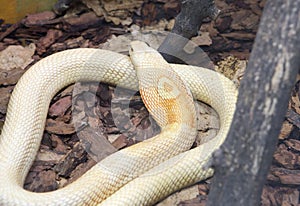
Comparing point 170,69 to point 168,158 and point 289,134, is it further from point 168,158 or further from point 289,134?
point 289,134

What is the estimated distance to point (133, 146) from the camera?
341 centimetres

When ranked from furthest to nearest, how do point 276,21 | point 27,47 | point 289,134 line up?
1. point 27,47
2. point 289,134
3. point 276,21

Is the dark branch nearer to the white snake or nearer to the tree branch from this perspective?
the white snake

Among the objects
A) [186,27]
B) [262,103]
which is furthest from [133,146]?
[262,103]

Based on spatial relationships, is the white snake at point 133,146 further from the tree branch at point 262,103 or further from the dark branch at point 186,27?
the tree branch at point 262,103

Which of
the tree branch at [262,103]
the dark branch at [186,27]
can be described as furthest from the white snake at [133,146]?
the tree branch at [262,103]

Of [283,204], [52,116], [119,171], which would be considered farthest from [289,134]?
[52,116]

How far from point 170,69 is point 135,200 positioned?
1201 mm

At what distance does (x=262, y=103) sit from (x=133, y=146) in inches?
55.2

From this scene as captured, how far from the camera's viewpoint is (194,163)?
3324 millimetres

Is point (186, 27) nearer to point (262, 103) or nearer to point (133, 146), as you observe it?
point (133, 146)

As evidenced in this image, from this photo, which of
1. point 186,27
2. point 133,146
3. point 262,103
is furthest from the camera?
point 186,27

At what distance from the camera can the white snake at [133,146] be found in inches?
122

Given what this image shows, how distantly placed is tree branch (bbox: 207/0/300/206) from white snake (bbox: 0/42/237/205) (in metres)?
0.93
